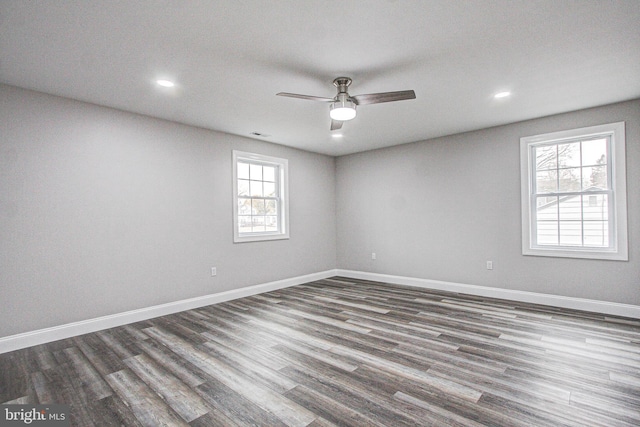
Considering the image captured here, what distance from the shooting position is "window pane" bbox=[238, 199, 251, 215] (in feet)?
17.4

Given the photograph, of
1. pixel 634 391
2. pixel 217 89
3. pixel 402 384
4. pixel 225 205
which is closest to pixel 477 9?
pixel 217 89

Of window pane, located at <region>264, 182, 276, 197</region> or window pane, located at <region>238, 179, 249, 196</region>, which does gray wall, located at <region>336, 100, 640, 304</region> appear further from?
window pane, located at <region>238, 179, 249, 196</region>

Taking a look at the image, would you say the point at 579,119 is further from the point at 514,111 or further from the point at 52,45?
the point at 52,45

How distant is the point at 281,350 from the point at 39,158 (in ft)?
10.5

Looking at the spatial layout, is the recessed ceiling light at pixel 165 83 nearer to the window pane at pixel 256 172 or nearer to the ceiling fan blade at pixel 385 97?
the ceiling fan blade at pixel 385 97

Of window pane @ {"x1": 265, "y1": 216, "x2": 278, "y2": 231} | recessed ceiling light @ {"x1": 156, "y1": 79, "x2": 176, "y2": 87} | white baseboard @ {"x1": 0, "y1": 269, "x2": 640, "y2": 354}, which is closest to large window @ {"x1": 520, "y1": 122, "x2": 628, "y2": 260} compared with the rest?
white baseboard @ {"x1": 0, "y1": 269, "x2": 640, "y2": 354}

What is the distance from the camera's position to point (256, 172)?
5586 mm

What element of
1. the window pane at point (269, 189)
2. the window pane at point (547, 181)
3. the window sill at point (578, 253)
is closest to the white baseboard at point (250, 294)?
the window sill at point (578, 253)

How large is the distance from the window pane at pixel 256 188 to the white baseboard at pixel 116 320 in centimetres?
156

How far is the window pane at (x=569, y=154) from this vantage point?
4305 mm

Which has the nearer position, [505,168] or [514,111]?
[514,111]

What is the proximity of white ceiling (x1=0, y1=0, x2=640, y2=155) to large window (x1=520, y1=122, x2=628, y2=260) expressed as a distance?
52cm

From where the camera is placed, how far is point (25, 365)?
9.05ft

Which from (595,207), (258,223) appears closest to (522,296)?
(595,207)
